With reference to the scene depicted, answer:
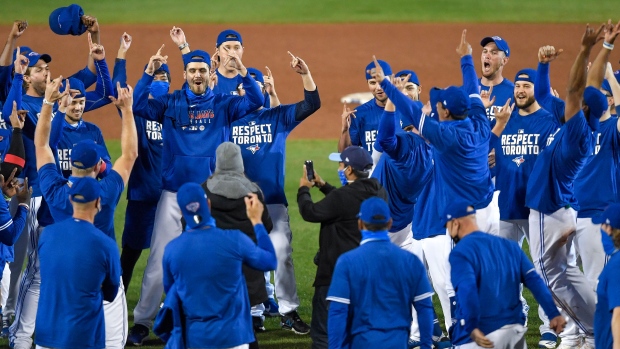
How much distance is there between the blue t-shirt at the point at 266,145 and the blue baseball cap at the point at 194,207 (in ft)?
10.5

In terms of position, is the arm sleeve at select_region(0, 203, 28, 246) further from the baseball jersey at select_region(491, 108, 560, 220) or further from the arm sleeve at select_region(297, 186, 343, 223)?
the baseball jersey at select_region(491, 108, 560, 220)

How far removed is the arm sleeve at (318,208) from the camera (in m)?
6.53

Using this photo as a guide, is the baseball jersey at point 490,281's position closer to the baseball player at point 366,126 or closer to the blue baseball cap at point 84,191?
the blue baseball cap at point 84,191

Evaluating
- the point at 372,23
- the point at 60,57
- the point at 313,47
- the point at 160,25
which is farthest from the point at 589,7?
the point at 60,57

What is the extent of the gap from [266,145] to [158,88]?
115cm

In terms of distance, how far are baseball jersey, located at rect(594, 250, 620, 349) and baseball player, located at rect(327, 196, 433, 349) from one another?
0.98 metres

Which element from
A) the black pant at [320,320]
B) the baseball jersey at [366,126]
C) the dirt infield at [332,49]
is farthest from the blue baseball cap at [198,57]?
the dirt infield at [332,49]

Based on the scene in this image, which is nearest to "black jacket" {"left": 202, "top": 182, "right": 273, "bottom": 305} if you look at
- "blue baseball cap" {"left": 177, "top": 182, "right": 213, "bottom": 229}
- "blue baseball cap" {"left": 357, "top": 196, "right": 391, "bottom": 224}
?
"blue baseball cap" {"left": 177, "top": 182, "right": 213, "bottom": 229}

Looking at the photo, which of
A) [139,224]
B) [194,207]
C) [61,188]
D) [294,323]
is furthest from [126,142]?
[294,323]

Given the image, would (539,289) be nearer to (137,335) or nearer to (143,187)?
(137,335)

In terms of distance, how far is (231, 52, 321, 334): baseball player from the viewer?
8516 mm

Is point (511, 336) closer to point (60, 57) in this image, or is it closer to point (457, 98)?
point (457, 98)

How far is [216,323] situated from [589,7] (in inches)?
1005

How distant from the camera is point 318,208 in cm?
657
